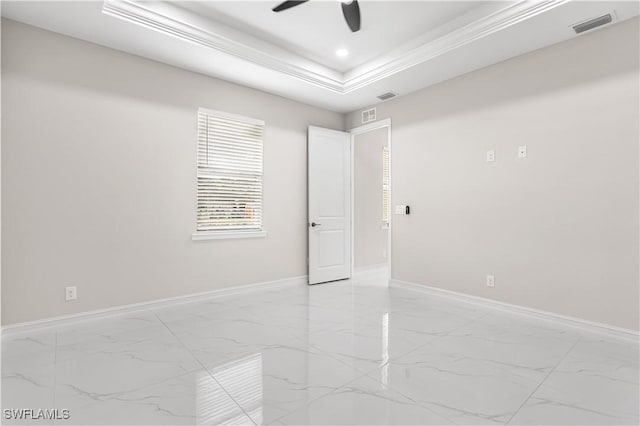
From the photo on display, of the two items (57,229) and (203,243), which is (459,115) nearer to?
(203,243)

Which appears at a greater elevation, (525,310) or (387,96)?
(387,96)

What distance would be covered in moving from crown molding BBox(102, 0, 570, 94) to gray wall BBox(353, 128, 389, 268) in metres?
1.60

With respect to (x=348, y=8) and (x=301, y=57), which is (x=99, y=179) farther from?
(x=348, y=8)

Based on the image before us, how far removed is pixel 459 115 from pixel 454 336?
2663 mm

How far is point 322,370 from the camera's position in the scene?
231cm

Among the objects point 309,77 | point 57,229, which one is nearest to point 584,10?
point 309,77

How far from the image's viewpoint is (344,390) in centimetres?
205

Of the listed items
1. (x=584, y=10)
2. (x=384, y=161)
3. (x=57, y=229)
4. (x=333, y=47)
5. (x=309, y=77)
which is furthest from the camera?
(x=384, y=161)

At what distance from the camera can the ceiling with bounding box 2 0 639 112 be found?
292 cm

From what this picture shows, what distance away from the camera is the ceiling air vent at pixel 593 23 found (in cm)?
289

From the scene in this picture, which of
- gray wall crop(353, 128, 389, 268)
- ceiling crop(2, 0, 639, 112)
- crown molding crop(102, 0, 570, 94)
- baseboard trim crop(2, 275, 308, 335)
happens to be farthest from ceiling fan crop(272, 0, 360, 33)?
baseboard trim crop(2, 275, 308, 335)

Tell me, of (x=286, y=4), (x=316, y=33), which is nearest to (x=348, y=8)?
(x=286, y=4)

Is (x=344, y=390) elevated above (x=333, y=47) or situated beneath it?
situated beneath

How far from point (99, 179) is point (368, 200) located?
4.15 metres
